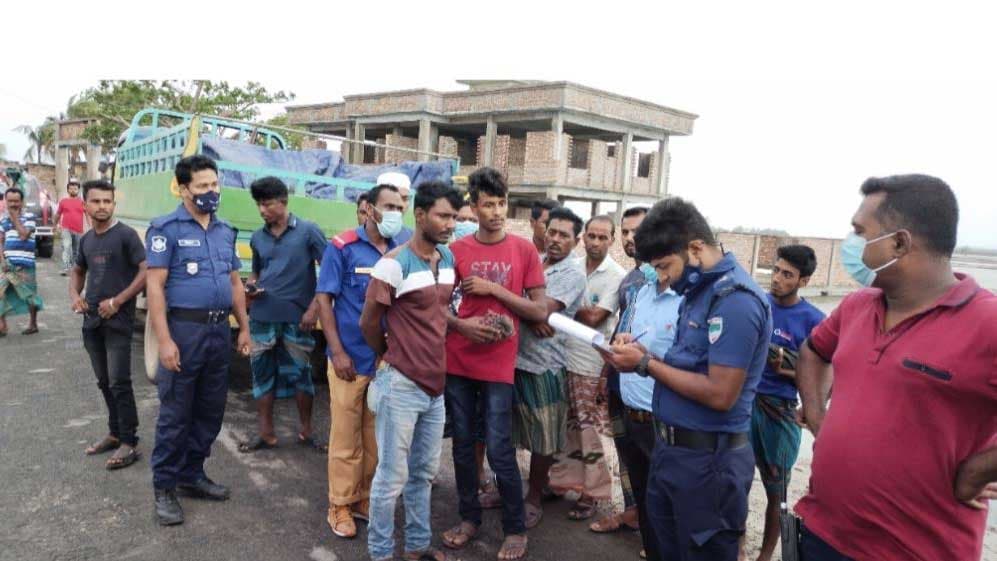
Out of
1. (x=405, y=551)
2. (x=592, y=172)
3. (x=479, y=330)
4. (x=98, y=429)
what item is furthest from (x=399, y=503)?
(x=592, y=172)

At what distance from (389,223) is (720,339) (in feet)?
6.50

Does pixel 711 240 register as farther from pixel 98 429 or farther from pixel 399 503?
pixel 98 429

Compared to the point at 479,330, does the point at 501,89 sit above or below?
above

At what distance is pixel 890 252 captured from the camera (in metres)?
1.72

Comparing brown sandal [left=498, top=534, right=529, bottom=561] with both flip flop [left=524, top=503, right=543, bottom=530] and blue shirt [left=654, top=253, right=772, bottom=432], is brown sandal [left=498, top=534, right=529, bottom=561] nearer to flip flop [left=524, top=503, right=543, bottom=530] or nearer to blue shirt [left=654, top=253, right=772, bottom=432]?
flip flop [left=524, top=503, right=543, bottom=530]

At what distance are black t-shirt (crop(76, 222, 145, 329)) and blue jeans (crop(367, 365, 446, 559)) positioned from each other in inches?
85.1

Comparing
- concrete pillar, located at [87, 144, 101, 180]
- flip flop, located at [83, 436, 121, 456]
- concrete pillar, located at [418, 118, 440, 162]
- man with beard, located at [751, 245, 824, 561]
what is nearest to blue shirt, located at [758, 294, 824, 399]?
man with beard, located at [751, 245, 824, 561]

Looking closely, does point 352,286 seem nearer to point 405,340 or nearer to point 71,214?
point 405,340

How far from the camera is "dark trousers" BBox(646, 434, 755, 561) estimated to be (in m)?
2.05

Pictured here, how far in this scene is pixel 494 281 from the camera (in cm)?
319

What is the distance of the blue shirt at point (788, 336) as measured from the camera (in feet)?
10.1

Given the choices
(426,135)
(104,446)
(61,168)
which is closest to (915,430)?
(104,446)

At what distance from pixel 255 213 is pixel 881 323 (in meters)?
4.73

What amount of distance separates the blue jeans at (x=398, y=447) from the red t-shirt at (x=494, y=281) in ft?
0.89
